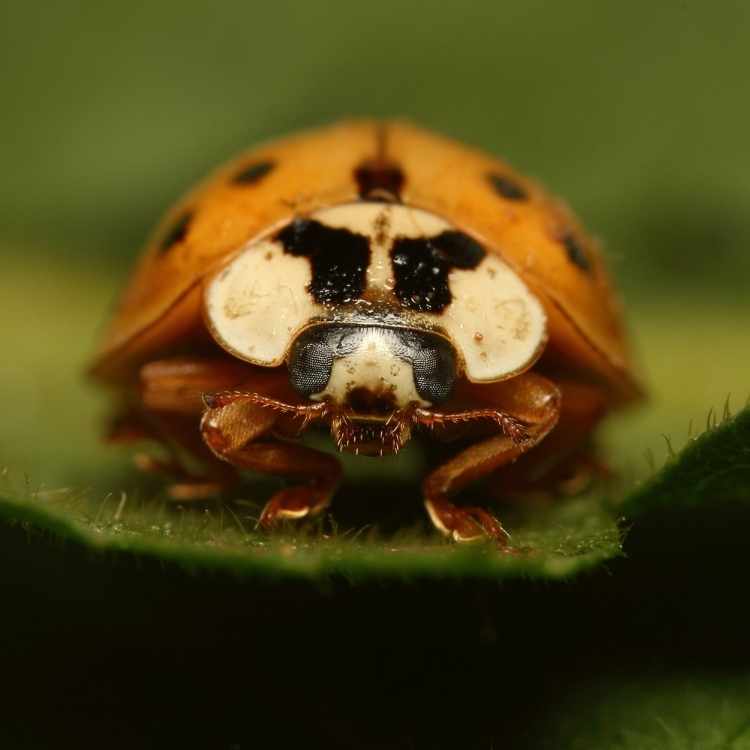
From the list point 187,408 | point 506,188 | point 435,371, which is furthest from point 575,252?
point 187,408

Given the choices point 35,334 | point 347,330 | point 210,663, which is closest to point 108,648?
point 210,663

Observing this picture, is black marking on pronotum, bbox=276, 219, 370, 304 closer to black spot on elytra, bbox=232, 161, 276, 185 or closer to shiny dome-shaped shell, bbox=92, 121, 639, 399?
shiny dome-shaped shell, bbox=92, 121, 639, 399

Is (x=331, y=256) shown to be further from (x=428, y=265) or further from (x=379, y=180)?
(x=379, y=180)

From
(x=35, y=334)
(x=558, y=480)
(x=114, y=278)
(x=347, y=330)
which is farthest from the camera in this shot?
(x=114, y=278)

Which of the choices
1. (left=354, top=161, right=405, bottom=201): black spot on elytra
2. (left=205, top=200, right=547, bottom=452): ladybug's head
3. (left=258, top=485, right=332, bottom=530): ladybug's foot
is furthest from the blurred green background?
A: (left=258, top=485, right=332, bottom=530): ladybug's foot

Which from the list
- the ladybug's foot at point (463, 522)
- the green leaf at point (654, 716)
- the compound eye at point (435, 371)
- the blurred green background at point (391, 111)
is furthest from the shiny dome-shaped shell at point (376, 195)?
the blurred green background at point (391, 111)

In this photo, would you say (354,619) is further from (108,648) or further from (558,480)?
(558,480)
